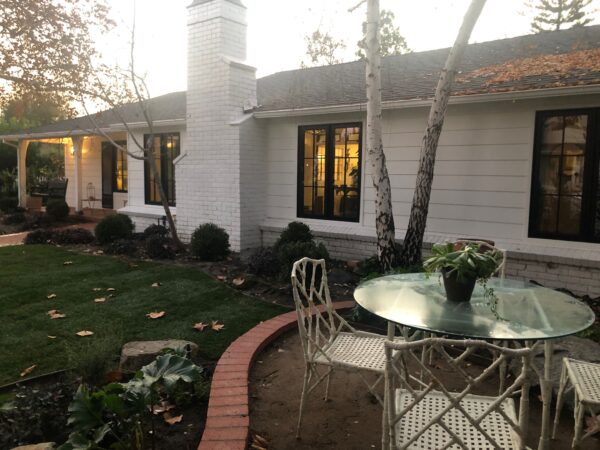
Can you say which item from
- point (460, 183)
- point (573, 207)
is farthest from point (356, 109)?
point (573, 207)

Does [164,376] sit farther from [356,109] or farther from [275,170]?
[275,170]

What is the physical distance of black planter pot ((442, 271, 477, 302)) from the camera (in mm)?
2707

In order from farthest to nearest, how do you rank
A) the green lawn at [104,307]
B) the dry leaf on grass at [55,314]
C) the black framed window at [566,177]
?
the black framed window at [566,177]
the dry leaf on grass at [55,314]
the green lawn at [104,307]

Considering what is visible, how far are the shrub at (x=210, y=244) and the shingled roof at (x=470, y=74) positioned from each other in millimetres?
2448

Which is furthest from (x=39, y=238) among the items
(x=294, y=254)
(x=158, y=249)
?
(x=294, y=254)

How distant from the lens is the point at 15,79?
28.0ft

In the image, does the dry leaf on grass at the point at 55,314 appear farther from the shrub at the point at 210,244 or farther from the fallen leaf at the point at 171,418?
the shrub at the point at 210,244

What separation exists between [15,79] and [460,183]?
8.04 metres

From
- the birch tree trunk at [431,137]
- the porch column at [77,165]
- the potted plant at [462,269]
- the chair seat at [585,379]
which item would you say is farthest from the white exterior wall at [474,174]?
the porch column at [77,165]

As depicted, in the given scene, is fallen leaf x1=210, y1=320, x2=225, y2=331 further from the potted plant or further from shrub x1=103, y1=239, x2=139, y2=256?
shrub x1=103, y1=239, x2=139, y2=256

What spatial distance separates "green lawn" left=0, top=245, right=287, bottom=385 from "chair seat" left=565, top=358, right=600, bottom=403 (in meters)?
2.61

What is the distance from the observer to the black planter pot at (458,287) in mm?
2707

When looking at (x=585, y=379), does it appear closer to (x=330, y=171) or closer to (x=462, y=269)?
(x=462, y=269)

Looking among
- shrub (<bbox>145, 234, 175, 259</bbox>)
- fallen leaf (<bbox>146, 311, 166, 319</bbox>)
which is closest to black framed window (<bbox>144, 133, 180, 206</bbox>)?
shrub (<bbox>145, 234, 175, 259</bbox>)
